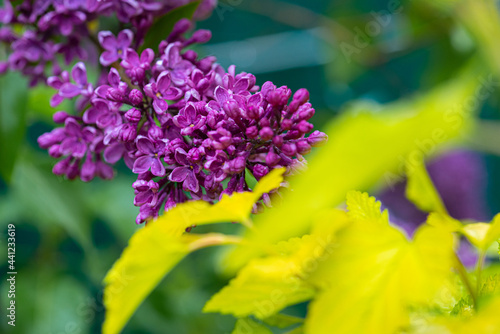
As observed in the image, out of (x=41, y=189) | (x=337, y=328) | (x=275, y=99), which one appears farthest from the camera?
(x=41, y=189)

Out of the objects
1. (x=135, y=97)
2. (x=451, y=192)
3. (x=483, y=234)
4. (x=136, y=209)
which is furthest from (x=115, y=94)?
(x=451, y=192)

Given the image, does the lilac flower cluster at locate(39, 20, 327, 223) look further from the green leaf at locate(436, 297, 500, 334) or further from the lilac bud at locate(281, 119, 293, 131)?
the green leaf at locate(436, 297, 500, 334)

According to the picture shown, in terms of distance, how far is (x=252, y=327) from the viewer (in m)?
0.21

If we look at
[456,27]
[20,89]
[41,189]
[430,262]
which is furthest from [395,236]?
[456,27]

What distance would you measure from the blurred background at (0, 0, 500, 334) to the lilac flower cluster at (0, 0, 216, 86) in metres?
0.08

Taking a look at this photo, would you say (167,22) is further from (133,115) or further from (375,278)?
(375,278)

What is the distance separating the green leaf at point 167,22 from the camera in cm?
39

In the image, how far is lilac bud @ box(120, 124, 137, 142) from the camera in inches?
11.8

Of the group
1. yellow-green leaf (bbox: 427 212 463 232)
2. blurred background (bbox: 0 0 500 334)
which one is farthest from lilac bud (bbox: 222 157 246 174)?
blurred background (bbox: 0 0 500 334)

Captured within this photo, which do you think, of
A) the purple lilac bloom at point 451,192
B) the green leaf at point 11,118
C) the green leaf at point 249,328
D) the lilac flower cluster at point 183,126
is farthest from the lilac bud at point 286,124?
the purple lilac bloom at point 451,192

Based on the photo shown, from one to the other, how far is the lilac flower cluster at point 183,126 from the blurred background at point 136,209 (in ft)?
0.53

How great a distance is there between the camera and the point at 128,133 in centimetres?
30

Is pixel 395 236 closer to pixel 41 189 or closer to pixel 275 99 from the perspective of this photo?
pixel 275 99

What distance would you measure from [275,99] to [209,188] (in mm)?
60
